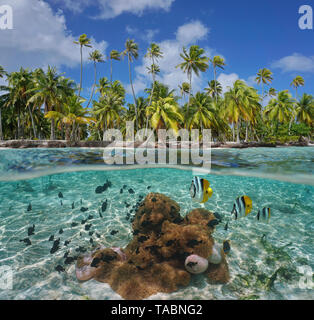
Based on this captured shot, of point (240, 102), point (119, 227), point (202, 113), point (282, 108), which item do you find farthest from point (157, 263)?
point (282, 108)

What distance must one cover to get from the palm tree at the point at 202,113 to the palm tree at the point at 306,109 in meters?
27.3

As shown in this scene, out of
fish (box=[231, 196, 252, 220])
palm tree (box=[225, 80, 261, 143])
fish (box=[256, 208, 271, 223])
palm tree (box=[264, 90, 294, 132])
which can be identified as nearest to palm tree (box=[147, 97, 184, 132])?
palm tree (box=[225, 80, 261, 143])

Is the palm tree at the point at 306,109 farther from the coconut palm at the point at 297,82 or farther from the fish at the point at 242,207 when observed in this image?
the fish at the point at 242,207

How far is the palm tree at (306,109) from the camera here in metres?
43.9

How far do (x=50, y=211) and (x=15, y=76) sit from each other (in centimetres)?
3370

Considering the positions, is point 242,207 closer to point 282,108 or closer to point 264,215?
point 264,215

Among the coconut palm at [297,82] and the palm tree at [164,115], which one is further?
the coconut palm at [297,82]

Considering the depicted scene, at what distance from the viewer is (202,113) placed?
30453 millimetres

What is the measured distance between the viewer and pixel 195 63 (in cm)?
3209

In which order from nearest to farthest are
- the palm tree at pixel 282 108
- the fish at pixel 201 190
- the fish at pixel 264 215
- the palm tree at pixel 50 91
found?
the fish at pixel 201 190 → the fish at pixel 264 215 → the palm tree at pixel 50 91 → the palm tree at pixel 282 108

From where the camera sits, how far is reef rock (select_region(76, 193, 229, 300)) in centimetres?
508

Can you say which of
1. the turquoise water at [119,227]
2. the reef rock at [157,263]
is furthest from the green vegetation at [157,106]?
the reef rock at [157,263]

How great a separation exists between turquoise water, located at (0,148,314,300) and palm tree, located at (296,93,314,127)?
3551cm

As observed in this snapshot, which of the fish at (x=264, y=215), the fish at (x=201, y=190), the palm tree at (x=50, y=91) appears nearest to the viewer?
the fish at (x=201, y=190)
